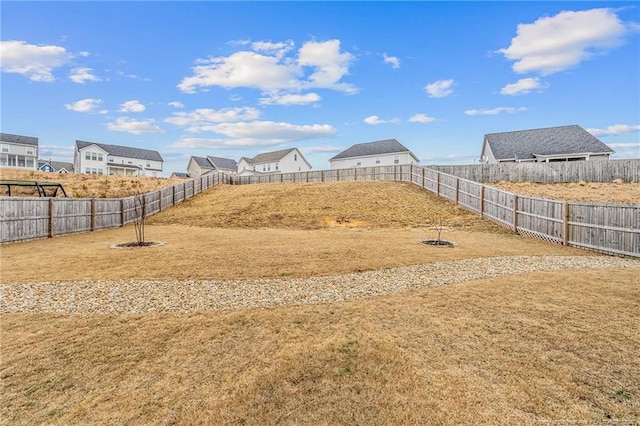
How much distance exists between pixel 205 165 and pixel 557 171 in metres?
52.5

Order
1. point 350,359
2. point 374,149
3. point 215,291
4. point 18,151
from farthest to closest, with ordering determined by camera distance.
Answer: point 18,151 → point 374,149 → point 215,291 → point 350,359

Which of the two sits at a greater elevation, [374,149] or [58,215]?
[374,149]

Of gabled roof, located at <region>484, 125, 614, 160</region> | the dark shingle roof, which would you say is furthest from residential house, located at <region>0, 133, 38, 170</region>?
gabled roof, located at <region>484, 125, 614, 160</region>

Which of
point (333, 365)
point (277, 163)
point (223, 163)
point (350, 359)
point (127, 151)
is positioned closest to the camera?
point (333, 365)

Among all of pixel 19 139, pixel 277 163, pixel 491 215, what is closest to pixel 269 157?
pixel 277 163

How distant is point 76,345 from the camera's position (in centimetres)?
376

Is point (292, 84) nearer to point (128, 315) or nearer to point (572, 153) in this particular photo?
point (572, 153)

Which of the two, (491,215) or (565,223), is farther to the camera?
(491,215)

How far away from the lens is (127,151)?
183 feet

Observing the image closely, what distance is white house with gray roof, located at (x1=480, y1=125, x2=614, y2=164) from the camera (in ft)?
93.6

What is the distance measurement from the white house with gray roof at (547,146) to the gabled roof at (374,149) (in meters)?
10.3

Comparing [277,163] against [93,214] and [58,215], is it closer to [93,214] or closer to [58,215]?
[93,214]

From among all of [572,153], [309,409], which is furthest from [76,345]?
[572,153]

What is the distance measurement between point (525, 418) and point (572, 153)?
34095 millimetres
